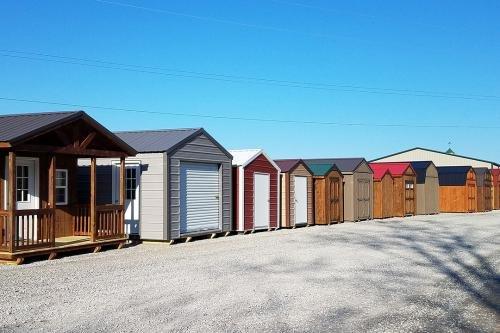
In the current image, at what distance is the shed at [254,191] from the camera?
21.5 meters

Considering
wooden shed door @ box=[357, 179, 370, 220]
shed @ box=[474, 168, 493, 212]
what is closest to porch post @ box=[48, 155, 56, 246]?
wooden shed door @ box=[357, 179, 370, 220]

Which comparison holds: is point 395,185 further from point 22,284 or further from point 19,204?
point 22,284

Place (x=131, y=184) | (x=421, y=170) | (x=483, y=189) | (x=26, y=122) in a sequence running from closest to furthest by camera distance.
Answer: (x=26, y=122)
(x=131, y=184)
(x=421, y=170)
(x=483, y=189)

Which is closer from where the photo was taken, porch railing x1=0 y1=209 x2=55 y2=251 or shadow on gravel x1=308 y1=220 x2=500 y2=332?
shadow on gravel x1=308 y1=220 x2=500 y2=332

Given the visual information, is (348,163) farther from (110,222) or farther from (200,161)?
(110,222)

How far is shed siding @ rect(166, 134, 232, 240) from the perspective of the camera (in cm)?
1744

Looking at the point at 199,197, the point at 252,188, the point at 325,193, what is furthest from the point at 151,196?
the point at 325,193

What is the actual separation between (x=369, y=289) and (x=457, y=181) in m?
33.5

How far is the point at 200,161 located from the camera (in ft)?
62.3

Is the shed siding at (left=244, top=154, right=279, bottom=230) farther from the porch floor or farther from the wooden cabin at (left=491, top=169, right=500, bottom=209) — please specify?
the wooden cabin at (left=491, top=169, right=500, bottom=209)

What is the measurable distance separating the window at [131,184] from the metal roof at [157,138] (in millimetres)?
746

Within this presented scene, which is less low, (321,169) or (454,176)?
(321,169)

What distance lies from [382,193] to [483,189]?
15.4 metres

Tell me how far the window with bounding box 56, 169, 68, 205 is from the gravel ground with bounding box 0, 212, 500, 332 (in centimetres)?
262
